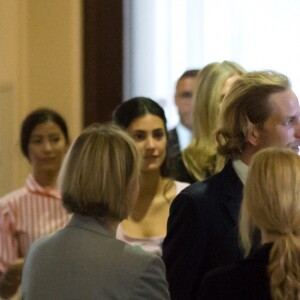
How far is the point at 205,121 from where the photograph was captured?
352 cm

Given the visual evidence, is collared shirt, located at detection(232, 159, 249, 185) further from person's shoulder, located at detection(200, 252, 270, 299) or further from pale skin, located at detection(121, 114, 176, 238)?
pale skin, located at detection(121, 114, 176, 238)

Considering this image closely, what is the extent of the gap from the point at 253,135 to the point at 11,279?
125 cm

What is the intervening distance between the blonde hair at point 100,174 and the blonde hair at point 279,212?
0.29 meters

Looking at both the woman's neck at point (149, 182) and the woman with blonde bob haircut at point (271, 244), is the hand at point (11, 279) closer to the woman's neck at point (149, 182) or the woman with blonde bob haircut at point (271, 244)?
the woman's neck at point (149, 182)

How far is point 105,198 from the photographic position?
7.20 feet

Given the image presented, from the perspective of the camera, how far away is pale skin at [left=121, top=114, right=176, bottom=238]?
132 inches

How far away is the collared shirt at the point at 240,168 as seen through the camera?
258 cm

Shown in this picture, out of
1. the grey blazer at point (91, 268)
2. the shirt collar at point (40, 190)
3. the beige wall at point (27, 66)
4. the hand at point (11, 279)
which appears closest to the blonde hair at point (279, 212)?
the grey blazer at point (91, 268)

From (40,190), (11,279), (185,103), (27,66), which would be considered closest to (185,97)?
(185,103)

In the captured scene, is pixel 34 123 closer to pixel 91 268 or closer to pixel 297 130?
pixel 297 130

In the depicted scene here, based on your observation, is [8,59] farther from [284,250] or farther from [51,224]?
[284,250]

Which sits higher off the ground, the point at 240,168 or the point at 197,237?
the point at 240,168

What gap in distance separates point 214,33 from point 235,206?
6.83 ft

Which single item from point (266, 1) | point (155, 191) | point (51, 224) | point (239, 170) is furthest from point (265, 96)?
point (266, 1)
